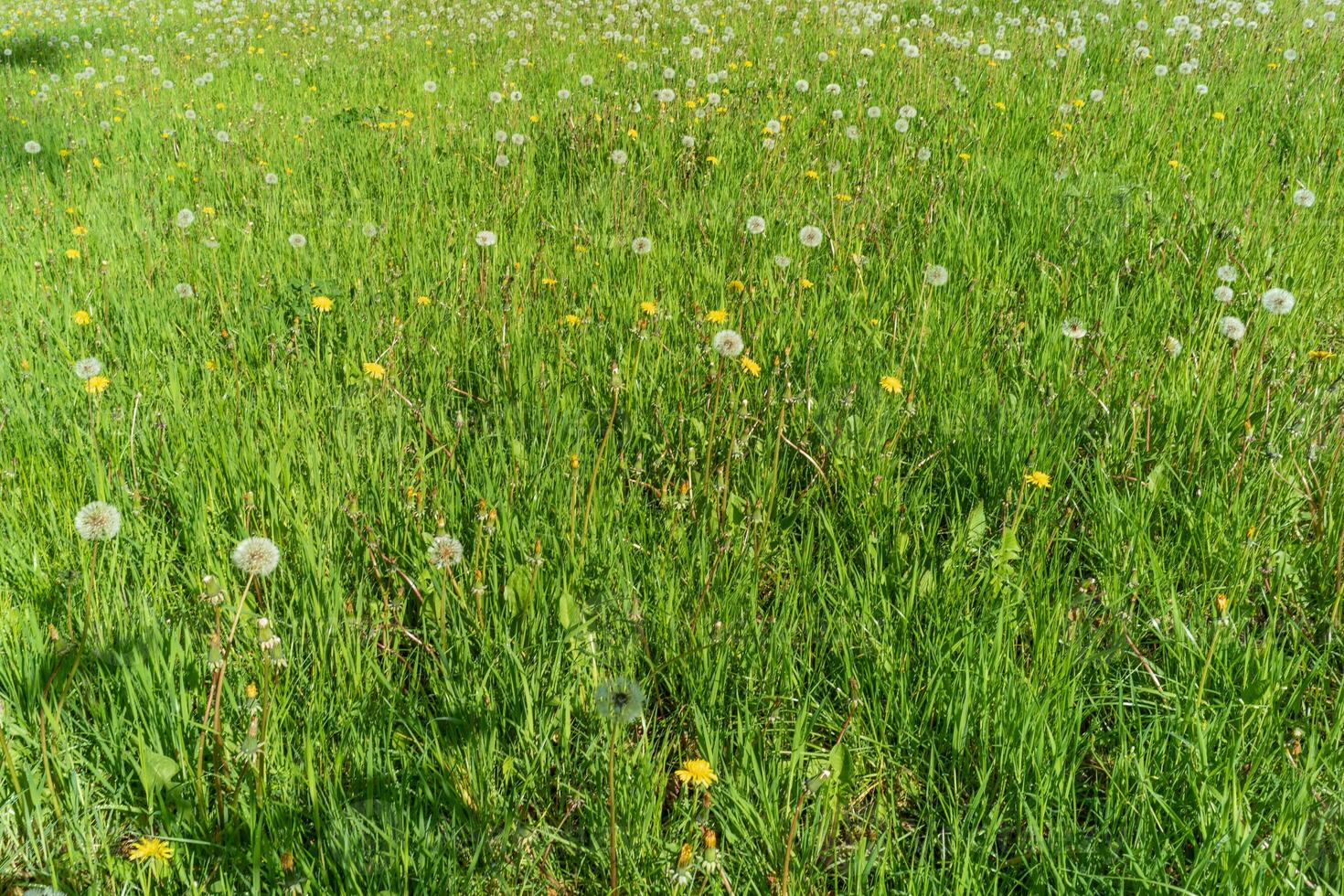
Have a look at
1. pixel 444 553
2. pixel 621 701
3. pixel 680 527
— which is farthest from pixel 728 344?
pixel 621 701

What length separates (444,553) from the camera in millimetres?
1557

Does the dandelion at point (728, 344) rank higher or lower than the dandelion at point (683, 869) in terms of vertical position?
higher

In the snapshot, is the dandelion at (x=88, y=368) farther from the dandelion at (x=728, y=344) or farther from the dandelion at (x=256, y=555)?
the dandelion at (x=728, y=344)

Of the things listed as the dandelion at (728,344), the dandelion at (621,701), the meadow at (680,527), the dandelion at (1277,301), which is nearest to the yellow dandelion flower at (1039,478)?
the meadow at (680,527)

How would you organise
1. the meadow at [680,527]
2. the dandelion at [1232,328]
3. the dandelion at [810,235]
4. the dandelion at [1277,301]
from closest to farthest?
the meadow at [680,527] → the dandelion at [1232,328] → the dandelion at [1277,301] → the dandelion at [810,235]

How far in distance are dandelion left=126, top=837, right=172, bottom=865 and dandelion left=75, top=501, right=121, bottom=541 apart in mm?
464

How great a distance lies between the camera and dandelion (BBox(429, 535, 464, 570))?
1.54 meters

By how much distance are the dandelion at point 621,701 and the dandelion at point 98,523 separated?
85 centimetres

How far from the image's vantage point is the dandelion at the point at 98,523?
4.51 feet

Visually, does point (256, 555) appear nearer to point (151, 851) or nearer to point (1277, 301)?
point (151, 851)

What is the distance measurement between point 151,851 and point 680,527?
3.47 ft

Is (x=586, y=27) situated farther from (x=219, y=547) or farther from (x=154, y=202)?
(x=219, y=547)

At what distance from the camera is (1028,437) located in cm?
206

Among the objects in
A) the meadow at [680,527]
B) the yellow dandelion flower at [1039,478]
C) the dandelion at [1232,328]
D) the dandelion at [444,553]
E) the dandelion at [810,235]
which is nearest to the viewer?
the meadow at [680,527]
